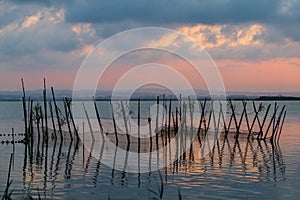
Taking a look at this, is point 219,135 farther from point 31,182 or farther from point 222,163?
point 31,182

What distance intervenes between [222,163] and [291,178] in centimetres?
433

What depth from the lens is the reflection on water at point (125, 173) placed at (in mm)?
15672

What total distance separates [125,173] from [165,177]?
1833 mm

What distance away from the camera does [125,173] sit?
1923 cm

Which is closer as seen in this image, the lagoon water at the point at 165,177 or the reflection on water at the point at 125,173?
the lagoon water at the point at 165,177

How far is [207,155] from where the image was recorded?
25453mm

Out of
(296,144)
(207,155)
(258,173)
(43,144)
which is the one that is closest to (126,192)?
(258,173)

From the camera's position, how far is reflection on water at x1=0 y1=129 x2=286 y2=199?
A: 51.4ft

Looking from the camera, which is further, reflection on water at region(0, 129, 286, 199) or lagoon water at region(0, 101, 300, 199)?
reflection on water at region(0, 129, 286, 199)

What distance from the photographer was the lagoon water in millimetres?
15258

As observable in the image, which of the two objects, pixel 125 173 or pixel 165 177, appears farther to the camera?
pixel 125 173

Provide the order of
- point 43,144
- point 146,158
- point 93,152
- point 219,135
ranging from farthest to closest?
point 219,135 → point 43,144 → point 93,152 → point 146,158

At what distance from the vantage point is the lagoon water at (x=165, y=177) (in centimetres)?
1526

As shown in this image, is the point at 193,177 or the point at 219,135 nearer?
the point at 193,177
